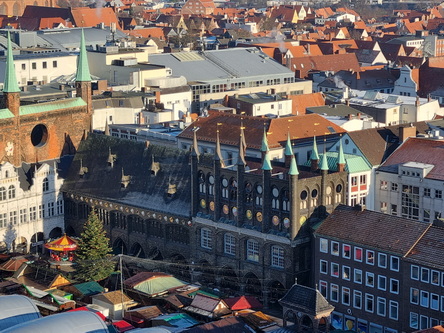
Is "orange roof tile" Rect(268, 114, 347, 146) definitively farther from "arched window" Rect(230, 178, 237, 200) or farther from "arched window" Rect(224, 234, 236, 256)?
"arched window" Rect(224, 234, 236, 256)

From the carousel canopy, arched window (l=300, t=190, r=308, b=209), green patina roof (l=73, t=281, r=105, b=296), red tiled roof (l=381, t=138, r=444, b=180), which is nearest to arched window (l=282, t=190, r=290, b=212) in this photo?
arched window (l=300, t=190, r=308, b=209)

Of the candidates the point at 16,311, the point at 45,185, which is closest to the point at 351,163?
A: the point at 45,185

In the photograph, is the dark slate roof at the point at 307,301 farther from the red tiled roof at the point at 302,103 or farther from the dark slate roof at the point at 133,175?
the red tiled roof at the point at 302,103

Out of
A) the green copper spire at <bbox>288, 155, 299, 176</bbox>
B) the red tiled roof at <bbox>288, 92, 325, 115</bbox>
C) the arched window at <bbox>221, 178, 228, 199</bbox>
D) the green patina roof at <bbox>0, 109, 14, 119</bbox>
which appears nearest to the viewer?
the green copper spire at <bbox>288, 155, 299, 176</bbox>

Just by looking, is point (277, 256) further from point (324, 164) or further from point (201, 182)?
point (201, 182)

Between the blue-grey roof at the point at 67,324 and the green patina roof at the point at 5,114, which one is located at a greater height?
the green patina roof at the point at 5,114

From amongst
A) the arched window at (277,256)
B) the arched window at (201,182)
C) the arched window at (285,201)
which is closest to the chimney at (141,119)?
the arched window at (201,182)
